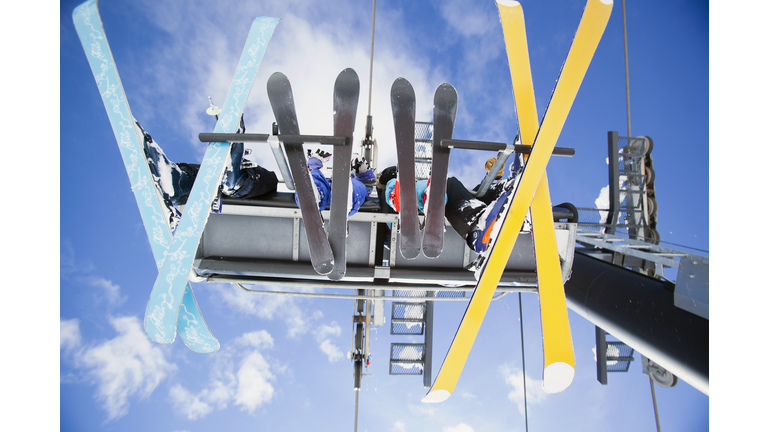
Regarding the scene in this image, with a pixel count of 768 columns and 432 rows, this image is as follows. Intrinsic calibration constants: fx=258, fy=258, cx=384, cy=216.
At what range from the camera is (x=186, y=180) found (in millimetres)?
1828

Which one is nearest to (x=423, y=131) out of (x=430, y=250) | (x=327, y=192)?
(x=327, y=192)

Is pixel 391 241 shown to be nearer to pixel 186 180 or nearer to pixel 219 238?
pixel 219 238

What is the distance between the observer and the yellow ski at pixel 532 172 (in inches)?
56.1

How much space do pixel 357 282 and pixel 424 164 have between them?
281cm

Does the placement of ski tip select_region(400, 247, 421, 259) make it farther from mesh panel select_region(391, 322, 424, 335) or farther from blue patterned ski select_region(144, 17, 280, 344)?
mesh panel select_region(391, 322, 424, 335)

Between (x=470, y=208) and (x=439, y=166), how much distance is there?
1.45 ft

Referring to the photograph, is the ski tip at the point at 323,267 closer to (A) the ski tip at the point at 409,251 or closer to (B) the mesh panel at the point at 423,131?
(A) the ski tip at the point at 409,251

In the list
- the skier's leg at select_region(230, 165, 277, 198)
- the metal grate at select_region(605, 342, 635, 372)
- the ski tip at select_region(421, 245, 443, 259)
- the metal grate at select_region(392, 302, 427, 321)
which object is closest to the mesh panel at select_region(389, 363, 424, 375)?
the metal grate at select_region(392, 302, 427, 321)

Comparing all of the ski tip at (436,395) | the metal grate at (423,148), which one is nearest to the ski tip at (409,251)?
the ski tip at (436,395)

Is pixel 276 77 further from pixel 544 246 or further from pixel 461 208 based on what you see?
pixel 544 246

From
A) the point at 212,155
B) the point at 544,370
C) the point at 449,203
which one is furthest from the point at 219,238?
the point at 544,370

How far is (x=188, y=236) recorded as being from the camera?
149cm

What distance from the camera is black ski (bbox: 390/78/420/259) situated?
1.51m

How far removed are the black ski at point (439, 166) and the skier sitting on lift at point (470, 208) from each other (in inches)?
7.6
